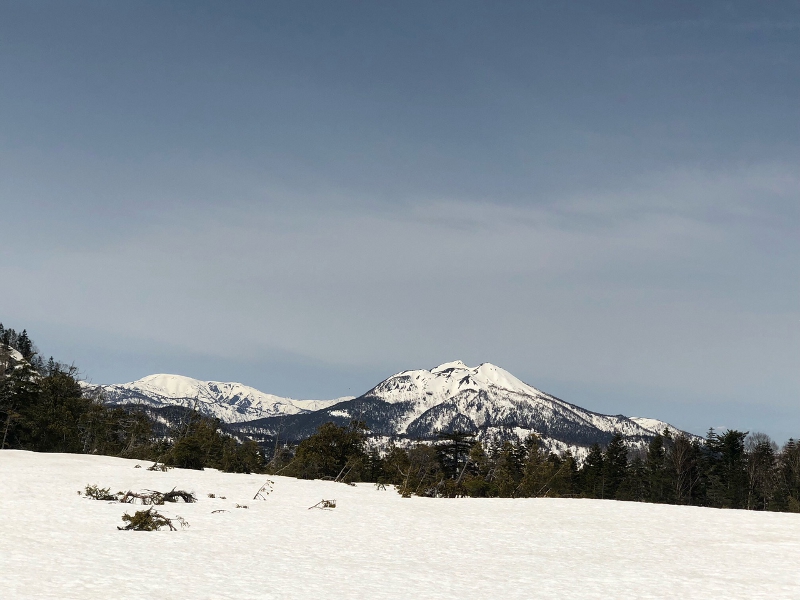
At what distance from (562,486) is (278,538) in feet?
178

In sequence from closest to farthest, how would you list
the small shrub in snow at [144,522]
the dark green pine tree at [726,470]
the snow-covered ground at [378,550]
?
the snow-covered ground at [378,550] < the small shrub in snow at [144,522] < the dark green pine tree at [726,470]

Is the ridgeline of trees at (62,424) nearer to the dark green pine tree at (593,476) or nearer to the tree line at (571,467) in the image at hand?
the tree line at (571,467)

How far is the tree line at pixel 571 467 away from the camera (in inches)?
1998

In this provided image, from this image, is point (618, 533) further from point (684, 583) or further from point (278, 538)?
point (278, 538)

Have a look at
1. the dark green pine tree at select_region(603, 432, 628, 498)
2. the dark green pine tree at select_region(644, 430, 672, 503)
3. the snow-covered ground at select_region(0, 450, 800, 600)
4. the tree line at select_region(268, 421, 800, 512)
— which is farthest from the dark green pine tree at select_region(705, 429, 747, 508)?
the snow-covered ground at select_region(0, 450, 800, 600)

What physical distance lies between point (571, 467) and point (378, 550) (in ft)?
227

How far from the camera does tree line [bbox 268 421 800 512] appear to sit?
5075cm

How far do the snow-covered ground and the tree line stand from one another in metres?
17.4

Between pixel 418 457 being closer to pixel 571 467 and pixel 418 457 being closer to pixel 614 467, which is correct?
pixel 571 467

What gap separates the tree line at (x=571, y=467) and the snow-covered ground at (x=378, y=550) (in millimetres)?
17378

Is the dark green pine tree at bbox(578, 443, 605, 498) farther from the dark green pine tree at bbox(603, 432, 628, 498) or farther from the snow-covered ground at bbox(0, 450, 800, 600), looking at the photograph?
the snow-covered ground at bbox(0, 450, 800, 600)

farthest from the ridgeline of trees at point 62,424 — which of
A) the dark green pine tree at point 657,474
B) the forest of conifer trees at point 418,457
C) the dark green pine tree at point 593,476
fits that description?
the dark green pine tree at point 657,474

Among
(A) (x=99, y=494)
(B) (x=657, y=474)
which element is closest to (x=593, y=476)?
(B) (x=657, y=474)

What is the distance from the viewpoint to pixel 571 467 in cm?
7988
